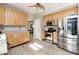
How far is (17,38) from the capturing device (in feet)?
6.80

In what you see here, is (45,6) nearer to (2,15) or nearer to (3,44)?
(2,15)

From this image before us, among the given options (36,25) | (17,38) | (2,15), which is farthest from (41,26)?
(2,15)

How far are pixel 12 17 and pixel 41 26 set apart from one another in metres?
0.60

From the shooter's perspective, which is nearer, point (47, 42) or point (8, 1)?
point (8, 1)

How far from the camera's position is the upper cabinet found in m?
1.88

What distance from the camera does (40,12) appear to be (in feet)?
6.70

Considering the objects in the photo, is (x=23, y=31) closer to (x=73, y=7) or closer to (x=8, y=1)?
(x=8, y=1)

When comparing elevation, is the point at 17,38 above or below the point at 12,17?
below

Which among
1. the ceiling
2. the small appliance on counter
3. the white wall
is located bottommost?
the small appliance on counter

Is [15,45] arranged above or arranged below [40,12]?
below

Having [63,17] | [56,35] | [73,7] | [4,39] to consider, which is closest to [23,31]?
[4,39]

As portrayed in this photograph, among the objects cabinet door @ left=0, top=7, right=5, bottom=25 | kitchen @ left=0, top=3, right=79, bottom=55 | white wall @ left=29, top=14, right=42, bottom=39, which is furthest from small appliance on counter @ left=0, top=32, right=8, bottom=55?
white wall @ left=29, top=14, right=42, bottom=39

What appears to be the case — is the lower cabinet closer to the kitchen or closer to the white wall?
the kitchen
